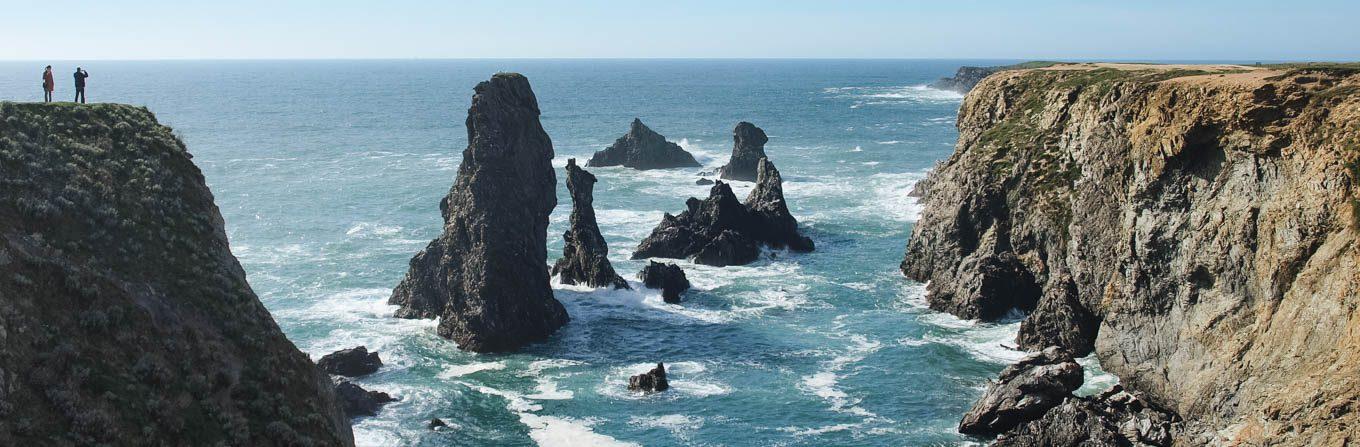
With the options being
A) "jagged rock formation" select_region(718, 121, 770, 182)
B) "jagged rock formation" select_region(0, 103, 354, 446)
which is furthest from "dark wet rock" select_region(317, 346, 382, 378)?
"jagged rock formation" select_region(718, 121, 770, 182)

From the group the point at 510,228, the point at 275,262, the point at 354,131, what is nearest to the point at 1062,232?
the point at 510,228

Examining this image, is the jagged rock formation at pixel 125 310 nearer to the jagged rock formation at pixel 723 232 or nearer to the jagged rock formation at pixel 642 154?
the jagged rock formation at pixel 723 232

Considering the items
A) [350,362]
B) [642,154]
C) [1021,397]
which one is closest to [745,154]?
[642,154]

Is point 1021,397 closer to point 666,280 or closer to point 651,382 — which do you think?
point 651,382

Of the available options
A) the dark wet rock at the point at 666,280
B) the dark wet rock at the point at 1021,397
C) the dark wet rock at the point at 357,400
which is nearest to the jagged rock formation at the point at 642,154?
the dark wet rock at the point at 666,280

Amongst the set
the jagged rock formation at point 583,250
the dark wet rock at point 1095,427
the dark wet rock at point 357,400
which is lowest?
the dark wet rock at point 357,400

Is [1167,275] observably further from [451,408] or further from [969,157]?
[451,408]

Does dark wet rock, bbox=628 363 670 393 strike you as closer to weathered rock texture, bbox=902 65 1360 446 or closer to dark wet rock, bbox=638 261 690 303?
dark wet rock, bbox=638 261 690 303
